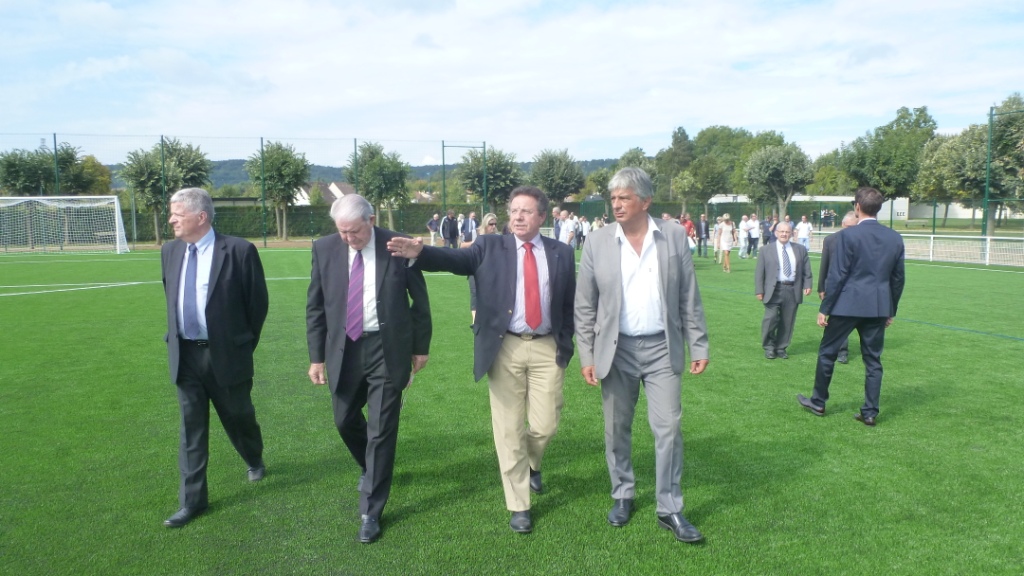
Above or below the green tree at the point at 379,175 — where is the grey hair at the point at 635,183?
below

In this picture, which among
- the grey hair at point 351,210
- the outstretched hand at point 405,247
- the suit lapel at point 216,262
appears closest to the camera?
the outstretched hand at point 405,247

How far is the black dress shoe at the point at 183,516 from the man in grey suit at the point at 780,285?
21.7ft

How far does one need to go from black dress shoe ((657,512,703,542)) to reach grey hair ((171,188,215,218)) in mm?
3145

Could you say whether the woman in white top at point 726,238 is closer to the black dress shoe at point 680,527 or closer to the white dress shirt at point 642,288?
the white dress shirt at point 642,288

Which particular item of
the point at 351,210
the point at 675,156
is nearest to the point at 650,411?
the point at 351,210

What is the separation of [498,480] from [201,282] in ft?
7.35

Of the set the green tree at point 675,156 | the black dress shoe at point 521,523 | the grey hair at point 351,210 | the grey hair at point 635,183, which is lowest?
the black dress shoe at point 521,523

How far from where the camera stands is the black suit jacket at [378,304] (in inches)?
154

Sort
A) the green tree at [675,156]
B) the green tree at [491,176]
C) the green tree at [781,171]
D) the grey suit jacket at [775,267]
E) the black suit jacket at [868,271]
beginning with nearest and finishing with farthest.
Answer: the black suit jacket at [868,271], the grey suit jacket at [775,267], the green tree at [491,176], the green tree at [781,171], the green tree at [675,156]

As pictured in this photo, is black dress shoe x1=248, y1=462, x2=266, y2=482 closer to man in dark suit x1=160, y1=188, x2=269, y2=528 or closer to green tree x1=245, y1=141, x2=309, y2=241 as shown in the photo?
man in dark suit x1=160, y1=188, x2=269, y2=528

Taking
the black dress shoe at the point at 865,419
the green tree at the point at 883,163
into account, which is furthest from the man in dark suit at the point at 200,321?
the green tree at the point at 883,163

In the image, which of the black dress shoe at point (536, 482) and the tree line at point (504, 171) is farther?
the tree line at point (504, 171)

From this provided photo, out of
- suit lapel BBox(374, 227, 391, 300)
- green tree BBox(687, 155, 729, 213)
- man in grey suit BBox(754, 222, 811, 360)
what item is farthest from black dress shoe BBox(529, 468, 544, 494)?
green tree BBox(687, 155, 729, 213)

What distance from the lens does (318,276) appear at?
401cm
